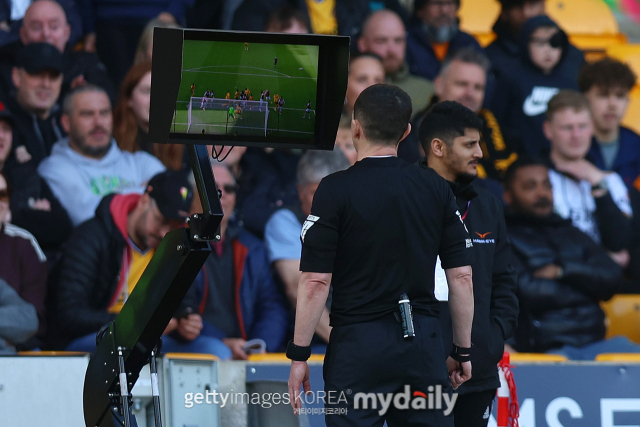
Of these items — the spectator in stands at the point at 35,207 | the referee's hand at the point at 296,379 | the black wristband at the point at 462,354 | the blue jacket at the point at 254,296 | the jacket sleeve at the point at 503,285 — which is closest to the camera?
the referee's hand at the point at 296,379

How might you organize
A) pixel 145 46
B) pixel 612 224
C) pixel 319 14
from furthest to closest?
pixel 612 224 → pixel 319 14 → pixel 145 46

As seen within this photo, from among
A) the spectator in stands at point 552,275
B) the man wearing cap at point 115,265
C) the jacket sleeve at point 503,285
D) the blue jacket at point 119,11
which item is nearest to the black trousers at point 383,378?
the jacket sleeve at point 503,285

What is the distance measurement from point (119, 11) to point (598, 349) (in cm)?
448

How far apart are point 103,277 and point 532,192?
11.2 feet

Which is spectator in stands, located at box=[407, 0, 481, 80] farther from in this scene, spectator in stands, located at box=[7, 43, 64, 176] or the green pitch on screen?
the green pitch on screen

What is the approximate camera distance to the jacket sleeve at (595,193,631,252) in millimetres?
6738

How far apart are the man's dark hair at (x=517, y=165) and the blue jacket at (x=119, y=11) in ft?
9.66

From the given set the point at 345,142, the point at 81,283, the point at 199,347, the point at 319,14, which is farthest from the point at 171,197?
the point at 319,14

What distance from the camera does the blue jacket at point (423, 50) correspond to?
6.57m

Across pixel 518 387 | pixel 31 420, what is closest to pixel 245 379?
pixel 31 420

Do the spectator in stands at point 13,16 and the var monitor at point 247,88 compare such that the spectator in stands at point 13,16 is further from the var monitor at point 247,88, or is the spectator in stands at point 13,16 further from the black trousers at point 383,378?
the black trousers at point 383,378

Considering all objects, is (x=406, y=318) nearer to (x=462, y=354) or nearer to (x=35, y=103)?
(x=462, y=354)

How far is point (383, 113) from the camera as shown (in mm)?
2900

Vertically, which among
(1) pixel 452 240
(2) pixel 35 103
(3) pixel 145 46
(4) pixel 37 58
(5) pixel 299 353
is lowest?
(5) pixel 299 353
